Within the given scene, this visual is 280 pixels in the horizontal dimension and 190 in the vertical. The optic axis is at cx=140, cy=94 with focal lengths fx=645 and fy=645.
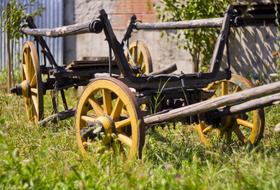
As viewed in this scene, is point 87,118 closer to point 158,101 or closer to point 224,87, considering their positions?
point 158,101

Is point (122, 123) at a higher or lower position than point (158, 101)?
lower

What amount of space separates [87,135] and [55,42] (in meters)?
5.75

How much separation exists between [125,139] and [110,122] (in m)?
0.20

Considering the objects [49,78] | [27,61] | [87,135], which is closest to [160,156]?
[87,135]

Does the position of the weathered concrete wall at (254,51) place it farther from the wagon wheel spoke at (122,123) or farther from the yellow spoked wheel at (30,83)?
the wagon wheel spoke at (122,123)

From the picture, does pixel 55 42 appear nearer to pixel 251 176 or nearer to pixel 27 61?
pixel 27 61

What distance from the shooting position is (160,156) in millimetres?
4625

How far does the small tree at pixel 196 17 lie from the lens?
318 inches

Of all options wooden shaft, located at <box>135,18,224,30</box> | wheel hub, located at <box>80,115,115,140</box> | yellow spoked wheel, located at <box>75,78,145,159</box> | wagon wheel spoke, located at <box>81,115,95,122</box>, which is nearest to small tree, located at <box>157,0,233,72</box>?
wooden shaft, located at <box>135,18,224,30</box>

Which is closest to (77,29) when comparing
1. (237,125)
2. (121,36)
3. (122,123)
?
(122,123)

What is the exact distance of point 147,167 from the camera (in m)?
4.07

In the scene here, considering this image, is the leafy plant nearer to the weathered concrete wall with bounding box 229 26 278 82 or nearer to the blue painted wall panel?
the blue painted wall panel

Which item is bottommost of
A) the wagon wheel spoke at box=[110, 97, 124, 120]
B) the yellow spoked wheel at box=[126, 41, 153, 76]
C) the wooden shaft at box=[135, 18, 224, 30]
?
the wagon wheel spoke at box=[110, 97, 124, 120]

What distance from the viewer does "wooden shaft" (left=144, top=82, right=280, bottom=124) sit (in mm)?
3898
